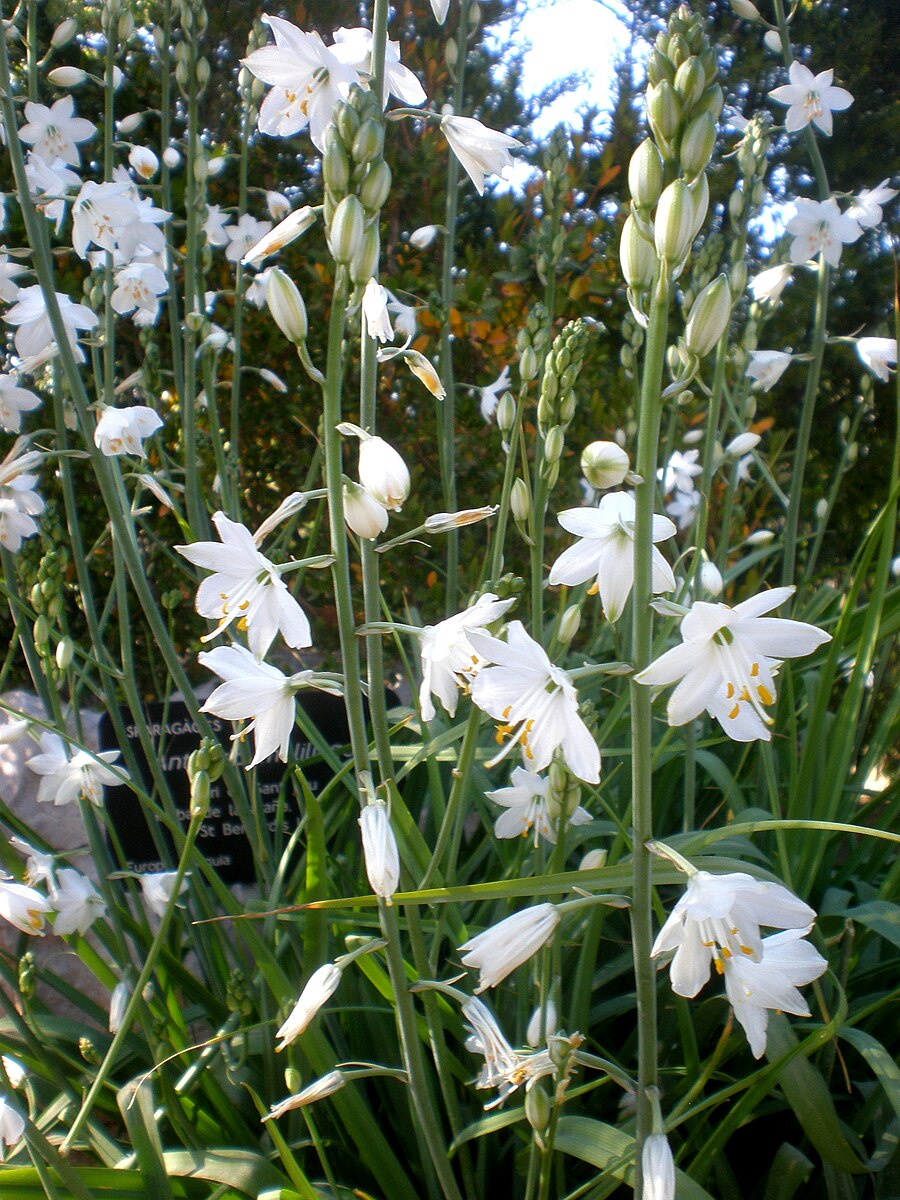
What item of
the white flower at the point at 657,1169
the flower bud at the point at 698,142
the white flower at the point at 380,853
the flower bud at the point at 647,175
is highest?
the flower bud at the point at 698,142

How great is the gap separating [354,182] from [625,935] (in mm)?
1560

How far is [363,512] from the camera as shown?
3.44 feet

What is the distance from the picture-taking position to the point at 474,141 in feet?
4.13

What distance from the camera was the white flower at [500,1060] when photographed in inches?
40.8

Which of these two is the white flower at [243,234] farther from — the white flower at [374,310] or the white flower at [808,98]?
the white flower at [374,310]

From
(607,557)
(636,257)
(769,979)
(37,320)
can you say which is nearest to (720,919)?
(769,979)

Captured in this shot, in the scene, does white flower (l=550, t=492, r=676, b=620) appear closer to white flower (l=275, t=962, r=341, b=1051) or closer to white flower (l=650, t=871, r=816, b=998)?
white flower (l=650, t=871, r=816, b=998)

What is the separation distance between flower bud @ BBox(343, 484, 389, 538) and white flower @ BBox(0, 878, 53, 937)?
821 millimetres

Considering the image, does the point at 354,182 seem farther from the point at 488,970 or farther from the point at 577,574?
the point at 488,970

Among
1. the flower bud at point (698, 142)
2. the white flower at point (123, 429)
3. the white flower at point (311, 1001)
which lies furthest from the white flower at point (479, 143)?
the white flower at point (311, 1001)

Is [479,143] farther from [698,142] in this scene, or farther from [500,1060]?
[500,1060]

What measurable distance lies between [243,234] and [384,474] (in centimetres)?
206

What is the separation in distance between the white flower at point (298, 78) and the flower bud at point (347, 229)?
0.35 meters

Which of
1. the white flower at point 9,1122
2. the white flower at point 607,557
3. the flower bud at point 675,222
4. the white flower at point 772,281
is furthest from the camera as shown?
the white flower at point 772,281
